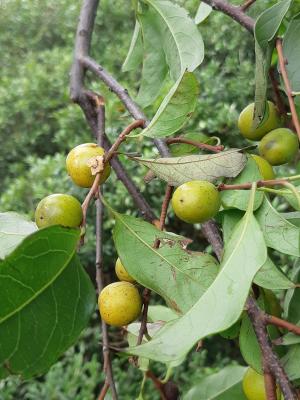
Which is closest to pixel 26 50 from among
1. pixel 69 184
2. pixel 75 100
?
pixel 69 184

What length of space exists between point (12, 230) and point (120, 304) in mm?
158

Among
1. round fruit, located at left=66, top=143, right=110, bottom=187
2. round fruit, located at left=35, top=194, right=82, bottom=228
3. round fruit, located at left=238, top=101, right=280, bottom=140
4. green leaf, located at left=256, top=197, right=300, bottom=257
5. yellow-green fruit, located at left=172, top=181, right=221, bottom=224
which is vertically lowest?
green leaf, located at left=256, top=197, right=300, bottom=257

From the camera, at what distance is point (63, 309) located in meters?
0.54

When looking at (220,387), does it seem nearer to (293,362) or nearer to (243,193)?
(293,362)

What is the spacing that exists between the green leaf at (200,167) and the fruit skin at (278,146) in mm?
169

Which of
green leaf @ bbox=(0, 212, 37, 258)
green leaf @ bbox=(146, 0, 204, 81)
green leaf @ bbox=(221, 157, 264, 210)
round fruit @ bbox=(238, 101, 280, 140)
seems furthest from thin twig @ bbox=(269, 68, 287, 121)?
green leaf @ bbox=(0, 212, 37, 258)

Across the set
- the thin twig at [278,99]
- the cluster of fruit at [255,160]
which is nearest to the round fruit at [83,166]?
the cluster of fruit at [255,160]

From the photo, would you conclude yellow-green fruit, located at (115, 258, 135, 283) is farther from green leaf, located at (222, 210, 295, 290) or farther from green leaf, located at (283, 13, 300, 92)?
green leaf, located at (283, 13, 300, 92)

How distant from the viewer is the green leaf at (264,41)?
0.77m

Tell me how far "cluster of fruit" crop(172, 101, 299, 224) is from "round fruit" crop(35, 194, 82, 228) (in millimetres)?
120

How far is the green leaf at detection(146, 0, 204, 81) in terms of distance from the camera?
938 millimetres

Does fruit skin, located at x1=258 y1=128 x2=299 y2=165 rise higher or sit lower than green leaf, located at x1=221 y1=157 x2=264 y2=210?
lower

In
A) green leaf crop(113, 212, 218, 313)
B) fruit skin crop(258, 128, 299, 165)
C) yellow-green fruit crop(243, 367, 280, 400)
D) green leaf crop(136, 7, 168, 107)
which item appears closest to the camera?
green leaf crop(113, 212, 218, 313)

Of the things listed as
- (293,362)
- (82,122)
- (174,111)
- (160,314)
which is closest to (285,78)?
(174,111)
